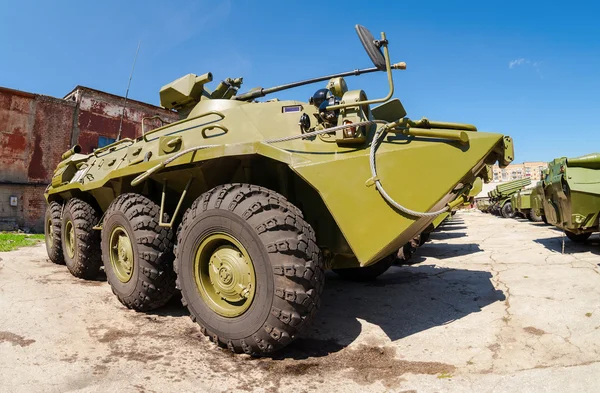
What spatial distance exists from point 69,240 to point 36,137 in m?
13.2

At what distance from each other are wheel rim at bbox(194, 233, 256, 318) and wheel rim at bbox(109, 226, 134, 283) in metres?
1.22

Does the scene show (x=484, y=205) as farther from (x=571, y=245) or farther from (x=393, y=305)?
(x=393, y=305)

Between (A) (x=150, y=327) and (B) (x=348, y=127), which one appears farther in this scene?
(A) (x=150, y=327)

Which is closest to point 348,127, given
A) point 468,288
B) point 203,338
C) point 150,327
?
point 203,338

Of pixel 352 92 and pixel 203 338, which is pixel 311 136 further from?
pixel 203 338

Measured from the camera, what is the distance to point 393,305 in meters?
4.20

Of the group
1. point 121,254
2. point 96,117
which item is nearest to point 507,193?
point 96,117

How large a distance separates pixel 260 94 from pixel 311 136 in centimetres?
180

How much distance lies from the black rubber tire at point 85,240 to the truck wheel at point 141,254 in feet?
5.11

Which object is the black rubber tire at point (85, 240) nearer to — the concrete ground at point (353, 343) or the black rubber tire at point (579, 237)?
the concrete ground at point (353, 343)

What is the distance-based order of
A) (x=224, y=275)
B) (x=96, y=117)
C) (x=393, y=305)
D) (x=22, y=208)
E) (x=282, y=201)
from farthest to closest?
(x=96, y=117), (x=22, y=208), (x=393, y=305), (x=224, y=275), (x=282, y=201)

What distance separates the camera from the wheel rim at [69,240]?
5.99 metres

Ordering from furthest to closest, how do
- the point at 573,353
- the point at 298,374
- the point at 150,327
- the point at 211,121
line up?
the point at 211,121, the point at 150,327, the point at 573,353, the point at 298,374

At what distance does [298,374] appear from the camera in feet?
8.79
